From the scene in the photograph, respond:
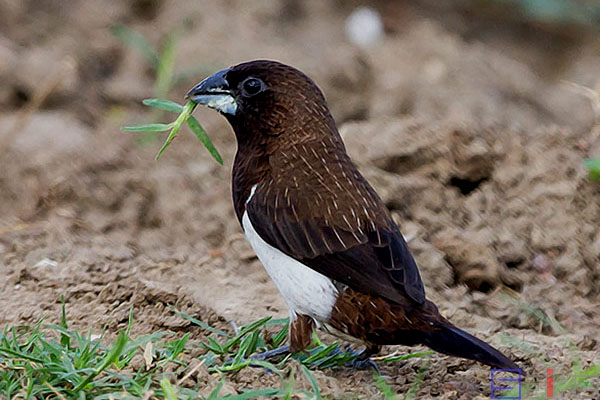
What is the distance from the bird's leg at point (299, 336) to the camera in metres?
3.88

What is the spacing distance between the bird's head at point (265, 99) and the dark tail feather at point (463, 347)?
101cm

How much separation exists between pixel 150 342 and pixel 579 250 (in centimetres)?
253

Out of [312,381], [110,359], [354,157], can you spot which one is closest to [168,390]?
[110,359]

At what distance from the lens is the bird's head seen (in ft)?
13.7

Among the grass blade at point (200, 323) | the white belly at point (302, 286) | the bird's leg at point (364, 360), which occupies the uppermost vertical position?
the white belly at point (302, 286)

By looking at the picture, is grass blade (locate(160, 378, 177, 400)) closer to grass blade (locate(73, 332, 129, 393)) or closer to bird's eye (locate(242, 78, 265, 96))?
grass blade (locate(73, 332, 129, 393))

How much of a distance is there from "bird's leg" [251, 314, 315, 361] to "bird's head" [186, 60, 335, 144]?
0.76 metres

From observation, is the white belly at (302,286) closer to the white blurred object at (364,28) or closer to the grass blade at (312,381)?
the grass blade at (312,381)

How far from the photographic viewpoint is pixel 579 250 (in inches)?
207

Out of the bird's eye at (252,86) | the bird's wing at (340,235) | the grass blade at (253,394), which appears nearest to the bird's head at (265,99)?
the bird's eye at (252,86)

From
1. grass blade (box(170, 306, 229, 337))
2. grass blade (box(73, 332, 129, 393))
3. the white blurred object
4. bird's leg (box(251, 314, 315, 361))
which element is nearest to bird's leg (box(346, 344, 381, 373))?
bird's leg (box(251, 314, 315, 361))

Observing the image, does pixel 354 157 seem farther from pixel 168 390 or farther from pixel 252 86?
pixel 168 390

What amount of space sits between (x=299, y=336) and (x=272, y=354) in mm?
123

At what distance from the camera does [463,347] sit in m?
3.58
